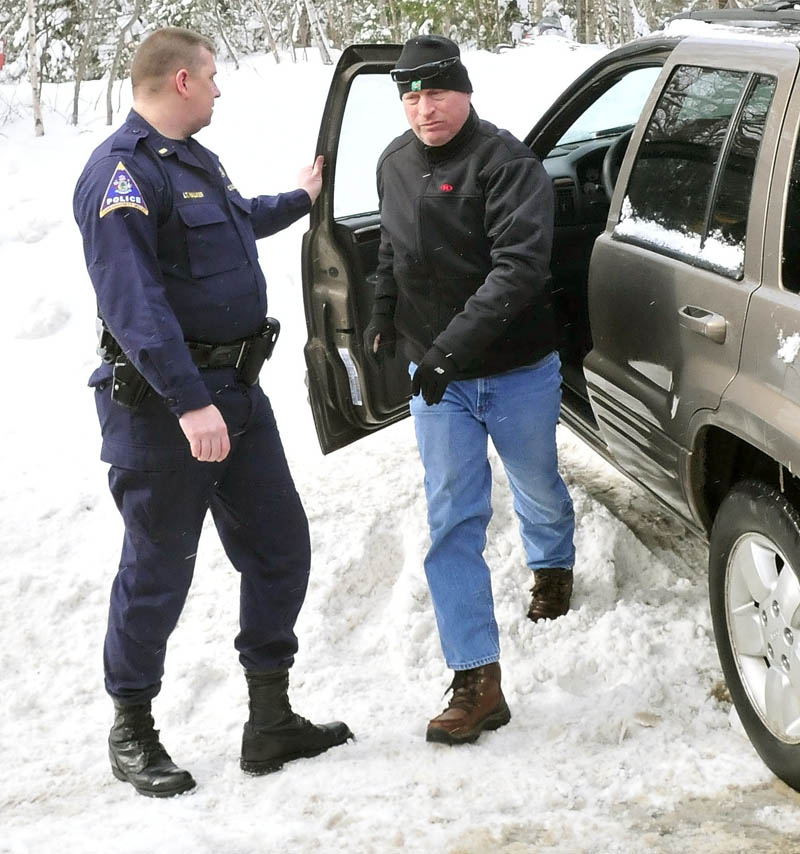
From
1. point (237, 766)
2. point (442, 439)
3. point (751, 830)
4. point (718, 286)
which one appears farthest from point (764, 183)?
point (237, 766)

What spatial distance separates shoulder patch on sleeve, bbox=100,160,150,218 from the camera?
9.30 ft

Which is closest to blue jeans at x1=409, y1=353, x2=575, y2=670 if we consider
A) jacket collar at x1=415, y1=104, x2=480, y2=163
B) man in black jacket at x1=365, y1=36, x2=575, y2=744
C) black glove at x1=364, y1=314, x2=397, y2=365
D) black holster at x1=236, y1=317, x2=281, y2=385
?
man in black jacket at x1=365, y1=36, x2=575, y2=744

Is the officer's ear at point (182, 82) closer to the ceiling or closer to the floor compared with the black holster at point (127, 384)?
closer to the ceiling

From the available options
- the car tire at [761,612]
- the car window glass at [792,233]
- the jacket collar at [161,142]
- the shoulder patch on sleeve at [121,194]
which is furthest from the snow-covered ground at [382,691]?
the jacket collar at [161,142]

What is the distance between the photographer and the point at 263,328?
321 cm

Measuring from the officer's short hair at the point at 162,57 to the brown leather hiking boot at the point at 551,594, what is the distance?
2.04 m

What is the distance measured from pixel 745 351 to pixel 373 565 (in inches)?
85.1

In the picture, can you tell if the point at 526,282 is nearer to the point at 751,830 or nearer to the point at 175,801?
the point at 751,830

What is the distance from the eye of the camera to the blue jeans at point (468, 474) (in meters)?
3.36

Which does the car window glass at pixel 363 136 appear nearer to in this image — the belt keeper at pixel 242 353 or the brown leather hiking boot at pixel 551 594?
the belt keeper at pixel 242 353

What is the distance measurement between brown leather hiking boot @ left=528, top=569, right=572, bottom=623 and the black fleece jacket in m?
0.89

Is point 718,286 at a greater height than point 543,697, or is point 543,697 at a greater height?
point 718,286

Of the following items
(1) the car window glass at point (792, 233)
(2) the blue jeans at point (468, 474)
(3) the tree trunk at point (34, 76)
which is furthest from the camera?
(3) the tree trunk at point (34, 76)

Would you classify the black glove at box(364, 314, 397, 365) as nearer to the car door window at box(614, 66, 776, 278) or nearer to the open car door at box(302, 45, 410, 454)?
the open car door at box(302, 45, 410, 454)
